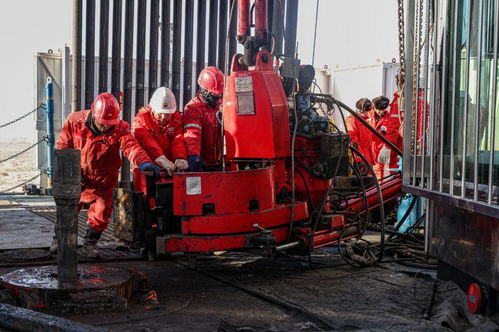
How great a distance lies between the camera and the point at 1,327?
3762mm

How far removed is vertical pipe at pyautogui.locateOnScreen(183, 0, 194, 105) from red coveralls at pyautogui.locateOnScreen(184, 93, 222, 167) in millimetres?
4605

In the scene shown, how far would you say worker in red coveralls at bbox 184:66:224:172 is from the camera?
6.12 meters

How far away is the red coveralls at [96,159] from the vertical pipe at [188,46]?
16.7 ft

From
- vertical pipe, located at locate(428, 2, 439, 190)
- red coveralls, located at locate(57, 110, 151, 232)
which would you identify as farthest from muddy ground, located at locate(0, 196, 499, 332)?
vertical pipe, located at locate(428, 2, 439, 190)

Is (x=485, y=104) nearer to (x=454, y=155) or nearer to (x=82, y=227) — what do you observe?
(x=454, y=155)

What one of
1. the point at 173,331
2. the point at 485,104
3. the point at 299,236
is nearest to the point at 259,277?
the point at 299,236

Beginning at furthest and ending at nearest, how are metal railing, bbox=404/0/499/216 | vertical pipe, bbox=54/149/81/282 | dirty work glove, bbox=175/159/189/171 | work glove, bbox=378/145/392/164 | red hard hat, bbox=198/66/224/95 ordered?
1. work glove, bbox=378/145/392/164
2. red hard hat, bbox=198/66/224/95
3. dirty work glove, bbox=175/159/189/171
4. vertical pipe, bbox=54/149/81/282
5. metal railing, bbox=404/0/499/216

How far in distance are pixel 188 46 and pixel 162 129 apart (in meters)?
5.29

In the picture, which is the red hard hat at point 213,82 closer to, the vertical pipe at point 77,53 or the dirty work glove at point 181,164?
the dirty work glove at point 181,164

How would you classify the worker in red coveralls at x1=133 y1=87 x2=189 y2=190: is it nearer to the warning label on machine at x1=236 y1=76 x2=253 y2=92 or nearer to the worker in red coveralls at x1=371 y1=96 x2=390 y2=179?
the warning label on machine at x1=236 y1=76 x2=253 y2=92

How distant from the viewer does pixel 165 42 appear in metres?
10.9

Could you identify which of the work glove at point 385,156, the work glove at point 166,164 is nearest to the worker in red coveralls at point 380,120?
the work glove at point 385,156

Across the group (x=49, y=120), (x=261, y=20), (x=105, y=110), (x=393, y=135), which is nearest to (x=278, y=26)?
(x=261, y=20)

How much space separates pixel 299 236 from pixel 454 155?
2.07m
